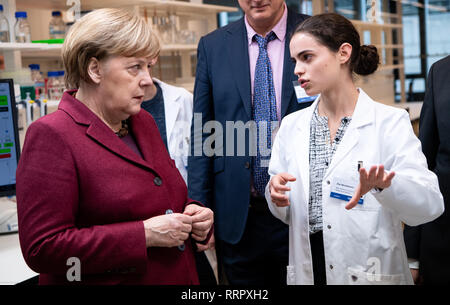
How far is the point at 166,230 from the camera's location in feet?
3.78

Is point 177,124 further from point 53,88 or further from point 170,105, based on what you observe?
point 53,88

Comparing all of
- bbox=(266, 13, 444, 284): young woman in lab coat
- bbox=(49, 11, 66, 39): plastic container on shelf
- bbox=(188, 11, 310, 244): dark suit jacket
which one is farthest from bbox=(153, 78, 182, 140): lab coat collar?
bbox=(266, 13, 444, 284): young woman in lab coat

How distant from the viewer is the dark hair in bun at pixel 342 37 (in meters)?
1.32

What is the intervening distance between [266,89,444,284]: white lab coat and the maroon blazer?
1.45 feet

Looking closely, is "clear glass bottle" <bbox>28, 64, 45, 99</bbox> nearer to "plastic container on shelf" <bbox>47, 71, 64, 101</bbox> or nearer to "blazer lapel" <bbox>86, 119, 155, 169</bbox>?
"plastic container on shelf" <bbox>47, 71, 64, 101</bbox>

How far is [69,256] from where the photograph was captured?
3.51 feet

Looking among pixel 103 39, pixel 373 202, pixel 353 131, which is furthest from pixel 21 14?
pixel 373 202

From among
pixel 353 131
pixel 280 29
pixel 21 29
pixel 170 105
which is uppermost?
pixel 21 29

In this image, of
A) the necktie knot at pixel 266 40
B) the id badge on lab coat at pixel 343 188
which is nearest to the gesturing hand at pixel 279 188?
the id badge on lab coat at pixel 343 188

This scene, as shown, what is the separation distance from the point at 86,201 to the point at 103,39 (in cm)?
37

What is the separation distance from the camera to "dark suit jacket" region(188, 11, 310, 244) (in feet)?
5.57

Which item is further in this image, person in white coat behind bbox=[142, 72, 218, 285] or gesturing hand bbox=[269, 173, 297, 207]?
person in white coat behind bbox=[142, 72, 218, 285]

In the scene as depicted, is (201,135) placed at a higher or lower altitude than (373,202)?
higher

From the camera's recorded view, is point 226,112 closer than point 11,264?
No
